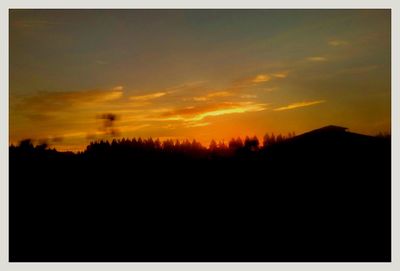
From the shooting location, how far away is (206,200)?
492cm

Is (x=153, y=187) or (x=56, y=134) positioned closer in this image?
(x=56, y=134)

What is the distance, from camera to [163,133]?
4.69 m

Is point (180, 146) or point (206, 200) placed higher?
point (180, 146)

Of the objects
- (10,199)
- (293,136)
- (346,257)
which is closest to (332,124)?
(293,136)

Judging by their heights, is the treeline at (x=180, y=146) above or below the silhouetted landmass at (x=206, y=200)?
above

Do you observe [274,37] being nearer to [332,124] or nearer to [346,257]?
[332,124]

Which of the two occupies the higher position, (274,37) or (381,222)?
(274,37)

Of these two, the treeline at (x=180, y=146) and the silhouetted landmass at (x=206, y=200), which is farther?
the treeline at (x=180, y=146)

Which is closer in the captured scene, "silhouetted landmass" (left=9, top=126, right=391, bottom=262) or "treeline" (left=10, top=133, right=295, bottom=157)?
"silhouetted landmass" (left=9, top=126, right=391, bottom=262)

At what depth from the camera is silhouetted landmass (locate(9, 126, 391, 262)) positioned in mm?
4500

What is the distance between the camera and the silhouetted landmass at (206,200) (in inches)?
177

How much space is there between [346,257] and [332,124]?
163 cm

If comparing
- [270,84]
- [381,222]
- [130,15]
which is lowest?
[381,222]

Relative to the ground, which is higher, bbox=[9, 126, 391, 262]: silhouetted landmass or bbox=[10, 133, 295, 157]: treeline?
bbox=[10, 133, 295, 157]: treeline
